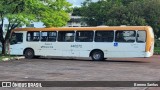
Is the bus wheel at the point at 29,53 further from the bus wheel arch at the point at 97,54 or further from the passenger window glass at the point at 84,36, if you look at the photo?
the bus wheel arch at the point at 97,54

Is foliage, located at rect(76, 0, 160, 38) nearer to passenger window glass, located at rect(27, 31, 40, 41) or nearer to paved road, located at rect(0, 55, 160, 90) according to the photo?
passenger window glass, located at rect(27, 31, 40, 41)

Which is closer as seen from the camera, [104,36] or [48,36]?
[104,36]

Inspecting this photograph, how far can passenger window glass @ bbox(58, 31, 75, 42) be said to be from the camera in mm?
28812

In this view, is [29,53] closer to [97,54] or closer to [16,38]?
[16,38]

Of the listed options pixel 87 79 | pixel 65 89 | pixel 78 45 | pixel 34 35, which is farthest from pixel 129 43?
pixel 65 89

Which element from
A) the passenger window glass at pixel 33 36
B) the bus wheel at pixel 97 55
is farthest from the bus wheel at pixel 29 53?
the bus wheel at pixel 97 55

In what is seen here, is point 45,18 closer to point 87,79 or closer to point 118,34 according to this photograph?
point 118,34

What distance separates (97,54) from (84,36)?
5.42 ft

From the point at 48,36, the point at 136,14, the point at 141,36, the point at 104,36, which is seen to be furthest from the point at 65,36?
the point at 136,14

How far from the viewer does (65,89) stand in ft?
40.8

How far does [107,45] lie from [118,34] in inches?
45.2

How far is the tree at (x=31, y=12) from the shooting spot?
98.8 feet

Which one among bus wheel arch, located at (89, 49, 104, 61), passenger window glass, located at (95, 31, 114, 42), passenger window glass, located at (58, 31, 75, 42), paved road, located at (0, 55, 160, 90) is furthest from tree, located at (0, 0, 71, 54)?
paved road, located at (0, 55, 160, 90)

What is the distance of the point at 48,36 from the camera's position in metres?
29.8
